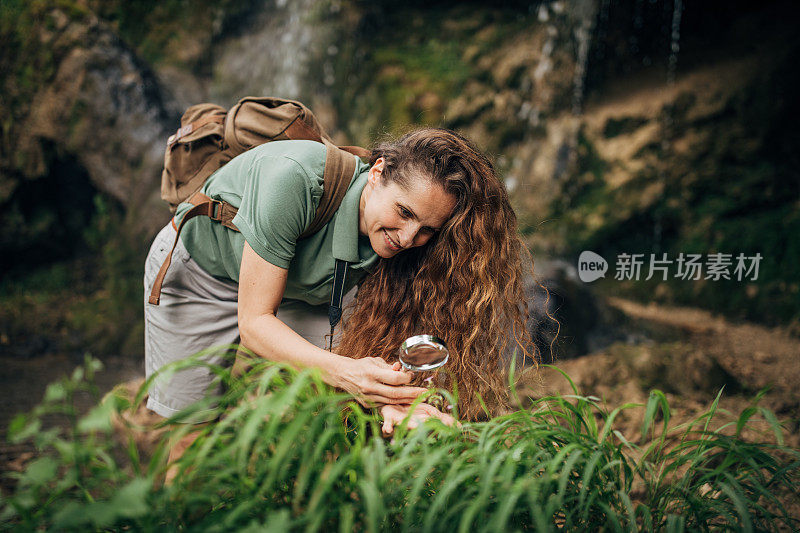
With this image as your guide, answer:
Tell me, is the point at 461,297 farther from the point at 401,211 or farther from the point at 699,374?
the point at 699,374

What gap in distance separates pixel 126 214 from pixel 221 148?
126 inches

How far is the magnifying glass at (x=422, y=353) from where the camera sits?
1.40 metres

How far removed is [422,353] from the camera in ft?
4.62

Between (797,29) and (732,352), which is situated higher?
(797,29)

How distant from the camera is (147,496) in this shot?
881 mm

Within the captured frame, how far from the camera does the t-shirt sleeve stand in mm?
1471


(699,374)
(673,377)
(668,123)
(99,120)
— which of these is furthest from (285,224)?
(668,123)

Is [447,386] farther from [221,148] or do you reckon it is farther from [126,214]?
[126,214]

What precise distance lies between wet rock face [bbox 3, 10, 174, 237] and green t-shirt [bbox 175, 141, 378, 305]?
10.0 ft

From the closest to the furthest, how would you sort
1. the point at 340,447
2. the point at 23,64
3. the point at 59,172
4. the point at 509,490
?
the point at 509,490 < the point at 340,447 < the point at 23,64 < the point at 59,172

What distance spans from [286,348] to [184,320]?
63cm

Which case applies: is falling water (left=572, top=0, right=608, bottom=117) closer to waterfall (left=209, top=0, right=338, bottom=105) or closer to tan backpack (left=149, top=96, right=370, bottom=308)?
waterfall (left=209, top=0, right=338, bottom=105)

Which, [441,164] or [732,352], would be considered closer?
[441,164]

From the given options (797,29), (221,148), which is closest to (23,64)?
(221,148)
